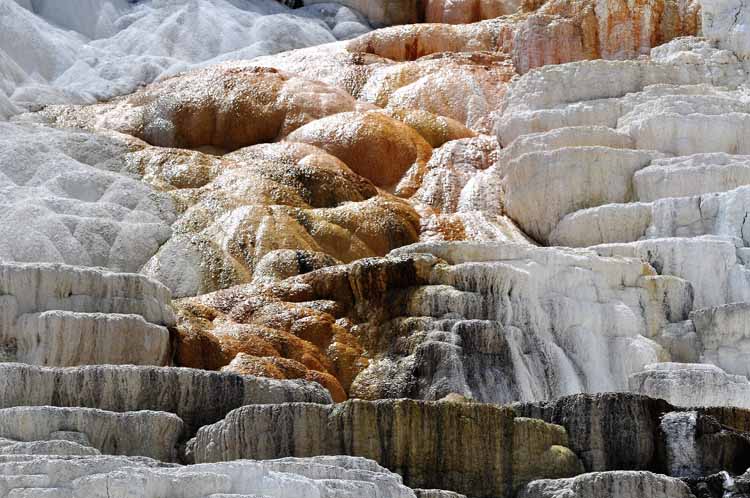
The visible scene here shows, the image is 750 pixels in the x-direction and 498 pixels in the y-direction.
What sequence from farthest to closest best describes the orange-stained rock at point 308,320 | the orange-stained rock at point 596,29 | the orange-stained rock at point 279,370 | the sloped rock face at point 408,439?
the orange-stained rock at point 596,29 < the orange-stained rock at point 308,320 < the orange-stained rock at point 279,370 < the sloped rock face at point 408,439

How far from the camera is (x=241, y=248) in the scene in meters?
21.0

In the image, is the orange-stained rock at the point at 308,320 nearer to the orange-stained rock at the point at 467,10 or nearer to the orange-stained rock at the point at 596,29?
the orange-stained rock at the point at 596,29

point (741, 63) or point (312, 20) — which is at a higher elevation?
point (312, 20)

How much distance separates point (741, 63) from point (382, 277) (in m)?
10.5

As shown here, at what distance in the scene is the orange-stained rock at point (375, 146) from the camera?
82.0 feet

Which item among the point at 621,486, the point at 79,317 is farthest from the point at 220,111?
the point at 621,486

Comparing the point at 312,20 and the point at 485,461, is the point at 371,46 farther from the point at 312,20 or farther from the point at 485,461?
the point at 485,461

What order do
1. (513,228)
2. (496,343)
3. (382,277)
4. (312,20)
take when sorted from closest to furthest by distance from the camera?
(496,343) → (382,277) → (513,228) → (312,20)

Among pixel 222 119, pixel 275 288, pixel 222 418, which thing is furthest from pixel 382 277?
pixel 222 119

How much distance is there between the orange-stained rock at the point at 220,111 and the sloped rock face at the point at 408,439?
14.4 meters

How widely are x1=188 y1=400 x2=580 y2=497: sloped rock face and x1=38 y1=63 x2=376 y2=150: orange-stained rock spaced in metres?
14.4

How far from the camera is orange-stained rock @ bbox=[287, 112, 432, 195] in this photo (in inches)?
984

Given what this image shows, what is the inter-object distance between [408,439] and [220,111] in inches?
596

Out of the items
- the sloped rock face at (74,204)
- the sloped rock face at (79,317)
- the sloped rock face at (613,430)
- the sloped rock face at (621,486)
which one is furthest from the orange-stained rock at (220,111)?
the sloped rock face at (621,486)
